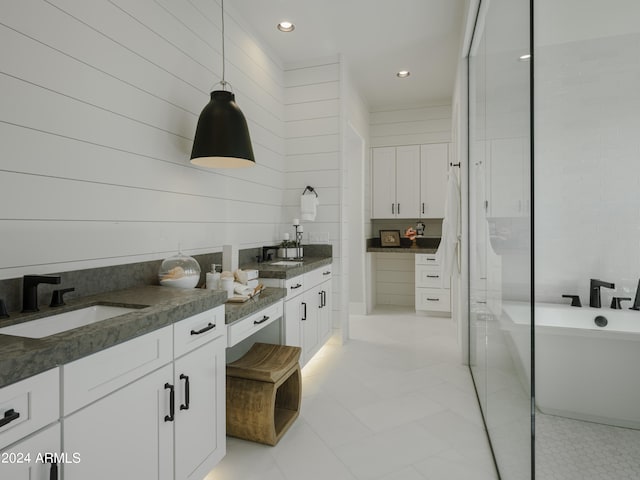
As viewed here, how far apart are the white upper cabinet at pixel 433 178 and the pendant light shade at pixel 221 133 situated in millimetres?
3388

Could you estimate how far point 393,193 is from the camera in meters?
5.07

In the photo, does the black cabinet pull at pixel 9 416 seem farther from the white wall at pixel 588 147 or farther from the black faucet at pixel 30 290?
the white wall at pixel 588 147

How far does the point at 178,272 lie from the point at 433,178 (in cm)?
394

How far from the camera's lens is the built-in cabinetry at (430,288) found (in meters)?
4.61

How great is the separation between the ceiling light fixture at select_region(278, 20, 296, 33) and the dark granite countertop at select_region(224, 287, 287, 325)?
2.29m

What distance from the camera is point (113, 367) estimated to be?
3.55 ft

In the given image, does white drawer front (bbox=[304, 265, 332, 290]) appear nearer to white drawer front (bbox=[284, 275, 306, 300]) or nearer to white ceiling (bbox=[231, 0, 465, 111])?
white drawer front (bbox=[284, 275, 306, 300])

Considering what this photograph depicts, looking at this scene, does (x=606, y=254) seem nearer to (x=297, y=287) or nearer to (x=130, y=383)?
(x=130, y=383)

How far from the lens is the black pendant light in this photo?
6.56ft

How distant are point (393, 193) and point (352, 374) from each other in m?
2.94

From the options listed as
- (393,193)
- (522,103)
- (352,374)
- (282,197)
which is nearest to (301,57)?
(282,197)

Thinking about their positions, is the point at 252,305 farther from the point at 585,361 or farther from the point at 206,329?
the point at 585,361

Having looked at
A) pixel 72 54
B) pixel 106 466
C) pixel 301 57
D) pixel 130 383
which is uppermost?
pixel 301 57

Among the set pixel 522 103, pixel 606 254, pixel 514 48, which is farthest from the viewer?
pixel 514 48
